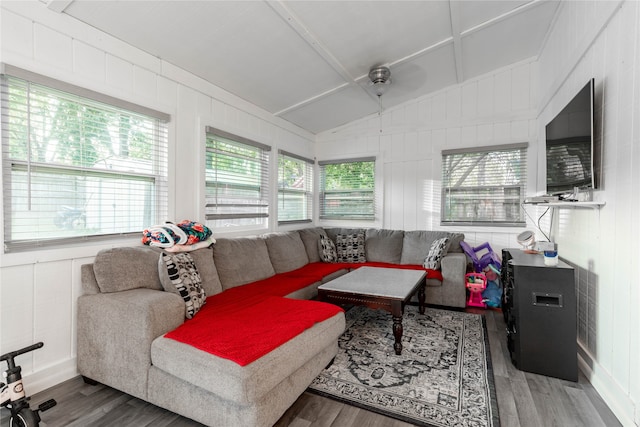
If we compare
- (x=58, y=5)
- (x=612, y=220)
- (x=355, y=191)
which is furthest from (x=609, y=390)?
(x=58, y=5)

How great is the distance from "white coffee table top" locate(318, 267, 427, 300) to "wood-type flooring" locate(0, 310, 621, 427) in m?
0.89

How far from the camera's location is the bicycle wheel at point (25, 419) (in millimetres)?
1471

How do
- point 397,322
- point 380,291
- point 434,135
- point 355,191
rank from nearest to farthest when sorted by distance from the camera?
point 397,322 → point 380,291 → point 434,135 → point 355,191

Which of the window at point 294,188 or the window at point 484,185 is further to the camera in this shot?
the window at point 294,188

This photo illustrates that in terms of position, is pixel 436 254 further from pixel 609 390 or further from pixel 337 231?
pixel 609 390

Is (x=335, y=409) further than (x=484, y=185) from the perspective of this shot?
No

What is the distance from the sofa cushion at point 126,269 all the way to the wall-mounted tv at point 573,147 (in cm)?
306

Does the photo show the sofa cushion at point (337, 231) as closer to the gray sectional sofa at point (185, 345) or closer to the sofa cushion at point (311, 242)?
the sofa cushion at point (311, 242)

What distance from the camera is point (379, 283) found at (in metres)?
A: 2.88

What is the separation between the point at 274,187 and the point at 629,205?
Answer: 11.3 ft

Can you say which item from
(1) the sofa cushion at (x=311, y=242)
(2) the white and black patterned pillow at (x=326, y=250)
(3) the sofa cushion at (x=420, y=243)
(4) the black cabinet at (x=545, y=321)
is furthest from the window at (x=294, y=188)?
(4) the black cabinet at (x=545, y=321)

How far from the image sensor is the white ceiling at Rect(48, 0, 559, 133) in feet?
7.61

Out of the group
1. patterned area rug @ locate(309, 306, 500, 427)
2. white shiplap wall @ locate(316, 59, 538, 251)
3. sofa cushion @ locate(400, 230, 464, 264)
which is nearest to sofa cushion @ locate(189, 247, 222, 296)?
patterned area rug @ locate(309, 306, 500, 427)

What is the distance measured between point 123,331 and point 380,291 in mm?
1824
